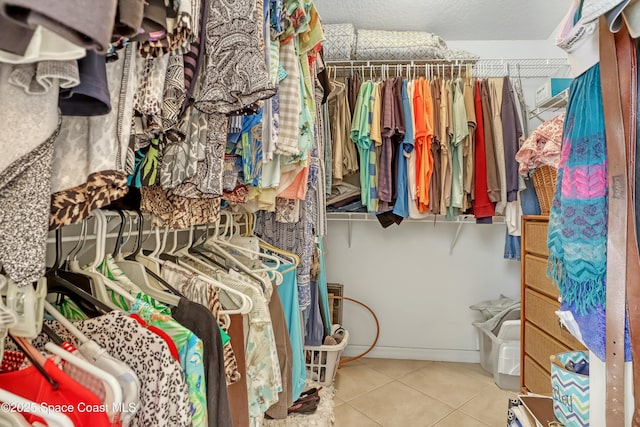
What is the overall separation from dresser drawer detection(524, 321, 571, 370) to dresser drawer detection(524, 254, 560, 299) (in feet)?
0.67

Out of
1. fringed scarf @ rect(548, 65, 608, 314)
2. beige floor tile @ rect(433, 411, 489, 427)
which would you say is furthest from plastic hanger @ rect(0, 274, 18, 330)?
beige floor tile @ rect(433, 411, 489, 427)

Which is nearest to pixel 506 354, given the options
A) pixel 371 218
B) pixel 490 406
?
pixel 490 406

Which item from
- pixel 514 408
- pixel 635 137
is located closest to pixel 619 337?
pixel 635 137

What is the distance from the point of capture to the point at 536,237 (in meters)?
1.89

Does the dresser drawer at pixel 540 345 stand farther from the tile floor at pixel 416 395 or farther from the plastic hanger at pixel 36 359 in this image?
the plastic hanger at pixel 36 359

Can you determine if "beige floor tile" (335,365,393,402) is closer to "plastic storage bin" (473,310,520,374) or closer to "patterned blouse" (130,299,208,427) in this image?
"plastic storage bin" (473,310,520,374)

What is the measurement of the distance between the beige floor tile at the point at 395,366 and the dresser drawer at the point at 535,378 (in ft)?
2.53

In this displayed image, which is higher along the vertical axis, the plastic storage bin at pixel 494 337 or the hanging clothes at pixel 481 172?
the hanging clothes at pixel 481 172

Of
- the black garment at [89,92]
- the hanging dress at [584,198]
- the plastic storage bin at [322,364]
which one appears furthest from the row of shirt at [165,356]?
the plastic storage bin at [322,364]

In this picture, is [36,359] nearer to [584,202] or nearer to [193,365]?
[193,365]

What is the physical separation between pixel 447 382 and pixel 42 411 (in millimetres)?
2390

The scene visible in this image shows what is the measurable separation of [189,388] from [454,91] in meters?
2.17

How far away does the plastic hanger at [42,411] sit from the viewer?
18.1 inches

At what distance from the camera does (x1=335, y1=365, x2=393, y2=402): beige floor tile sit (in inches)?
87.7
